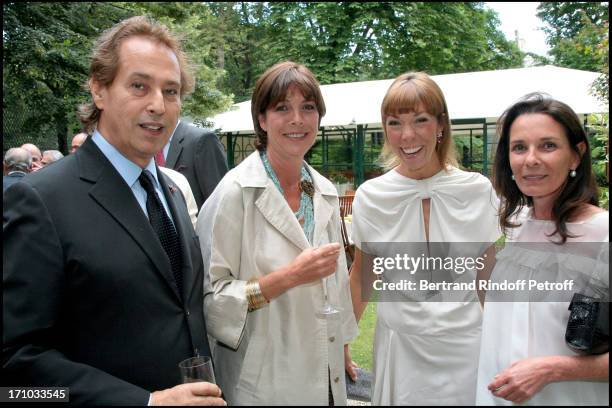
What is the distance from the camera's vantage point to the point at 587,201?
1941 mm

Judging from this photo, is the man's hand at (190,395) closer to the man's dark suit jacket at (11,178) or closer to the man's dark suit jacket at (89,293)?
the man's dark suit jacket at (89,293)

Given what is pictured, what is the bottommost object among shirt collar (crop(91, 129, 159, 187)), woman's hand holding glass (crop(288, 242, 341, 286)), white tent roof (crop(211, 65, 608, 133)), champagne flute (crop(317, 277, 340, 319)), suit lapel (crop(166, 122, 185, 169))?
champagne flute (crop(317, 277, 340, 319))

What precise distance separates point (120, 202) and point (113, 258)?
0.72 ft

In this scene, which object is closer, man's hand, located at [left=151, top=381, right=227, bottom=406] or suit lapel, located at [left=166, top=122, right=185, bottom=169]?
man's hand, located at [left=151, top=381, right=227, bottom=406]

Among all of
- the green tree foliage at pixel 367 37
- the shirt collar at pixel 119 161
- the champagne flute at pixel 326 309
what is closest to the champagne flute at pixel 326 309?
the champagne flute at pixel 326 309

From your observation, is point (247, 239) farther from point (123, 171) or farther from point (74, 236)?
point (74, 236)

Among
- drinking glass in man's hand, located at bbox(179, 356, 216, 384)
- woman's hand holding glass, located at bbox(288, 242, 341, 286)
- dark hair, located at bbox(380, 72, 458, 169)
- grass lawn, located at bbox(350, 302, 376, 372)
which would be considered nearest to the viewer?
drinking glass in man's hand, located at bbox(179, 356, 216, 384)

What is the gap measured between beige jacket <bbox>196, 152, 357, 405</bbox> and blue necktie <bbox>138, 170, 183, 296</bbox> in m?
0.24

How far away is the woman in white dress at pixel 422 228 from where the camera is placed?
7.96 ft

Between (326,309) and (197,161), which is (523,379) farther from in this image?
(197,161)

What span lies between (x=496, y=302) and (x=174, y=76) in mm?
1624

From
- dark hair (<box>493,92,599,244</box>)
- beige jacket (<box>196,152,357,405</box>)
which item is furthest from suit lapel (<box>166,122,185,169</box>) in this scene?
dark hair (<box>493,92,599,244</box>)

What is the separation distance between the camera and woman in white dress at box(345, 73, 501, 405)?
95.5 inches

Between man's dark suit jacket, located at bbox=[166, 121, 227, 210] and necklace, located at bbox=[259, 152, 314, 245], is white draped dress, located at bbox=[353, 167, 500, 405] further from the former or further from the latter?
man's dark suit jacket, located at bbox=[166, 121, 227, 210]
